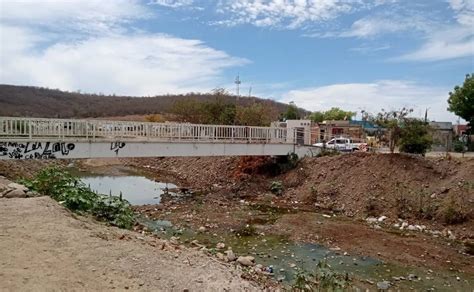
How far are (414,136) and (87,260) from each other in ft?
67.1

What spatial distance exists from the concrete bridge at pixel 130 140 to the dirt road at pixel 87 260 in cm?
819

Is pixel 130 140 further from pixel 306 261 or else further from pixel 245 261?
pixel 306 261

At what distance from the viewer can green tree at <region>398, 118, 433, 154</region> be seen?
22484 millimetres

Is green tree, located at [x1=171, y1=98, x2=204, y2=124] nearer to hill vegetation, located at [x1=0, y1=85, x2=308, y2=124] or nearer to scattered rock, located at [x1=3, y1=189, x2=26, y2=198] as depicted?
hill vegetation, located at [x1=0, y1=85, x2=308, y2=124]

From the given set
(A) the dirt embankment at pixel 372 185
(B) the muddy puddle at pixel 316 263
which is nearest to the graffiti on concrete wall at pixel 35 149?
(B) the muddy puddle at pixel 316 263

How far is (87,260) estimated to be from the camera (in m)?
6.91

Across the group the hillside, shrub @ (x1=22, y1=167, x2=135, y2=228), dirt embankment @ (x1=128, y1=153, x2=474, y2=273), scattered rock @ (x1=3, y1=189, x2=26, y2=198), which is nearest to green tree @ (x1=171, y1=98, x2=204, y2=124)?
dirt embankment @ (x1=128, y1=153, x2=474, y2=273)

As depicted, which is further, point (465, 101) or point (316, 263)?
point (465, 101)

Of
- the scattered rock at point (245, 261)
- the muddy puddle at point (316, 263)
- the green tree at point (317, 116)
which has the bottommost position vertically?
the muddy puddle at point (316, 263)

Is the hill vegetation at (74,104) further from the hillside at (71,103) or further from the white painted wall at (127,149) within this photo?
the white painted wall at (127,149)

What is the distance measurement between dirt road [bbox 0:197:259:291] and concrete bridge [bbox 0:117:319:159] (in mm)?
8193

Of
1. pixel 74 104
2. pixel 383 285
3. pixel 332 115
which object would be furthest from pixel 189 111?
pixel 74 104

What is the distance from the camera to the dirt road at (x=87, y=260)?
6078 millimetres

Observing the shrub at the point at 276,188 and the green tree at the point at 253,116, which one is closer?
the shrub at the point at 276,188
